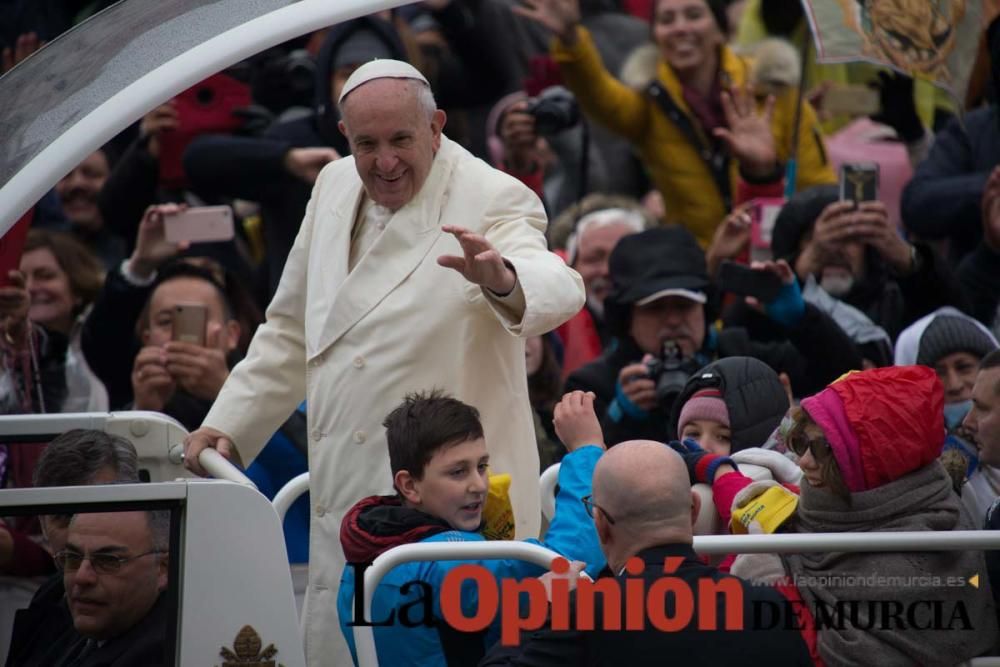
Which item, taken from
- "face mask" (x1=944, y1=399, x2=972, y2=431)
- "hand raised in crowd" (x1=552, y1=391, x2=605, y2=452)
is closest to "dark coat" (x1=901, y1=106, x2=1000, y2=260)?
"face mask" (x1=944, y1=399, x2=972, y2=431)

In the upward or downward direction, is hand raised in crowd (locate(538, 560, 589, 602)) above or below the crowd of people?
below

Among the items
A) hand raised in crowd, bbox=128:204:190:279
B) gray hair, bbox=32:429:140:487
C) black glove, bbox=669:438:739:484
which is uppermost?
hand raised in crowd, bbox=128:204:190:279

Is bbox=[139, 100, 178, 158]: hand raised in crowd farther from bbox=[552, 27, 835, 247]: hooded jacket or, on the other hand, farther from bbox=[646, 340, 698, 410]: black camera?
bbox=[646, 340, 698, 410]: black camera

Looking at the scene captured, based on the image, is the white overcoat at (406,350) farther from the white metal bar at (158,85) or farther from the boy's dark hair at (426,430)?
the white metal bar at (158,85)

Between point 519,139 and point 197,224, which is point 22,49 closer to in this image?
point 197,224

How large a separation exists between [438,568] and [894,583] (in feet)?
3.48

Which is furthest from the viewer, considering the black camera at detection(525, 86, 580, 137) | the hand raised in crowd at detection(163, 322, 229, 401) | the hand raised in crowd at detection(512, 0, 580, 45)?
the hand raised in crowd at detection(512, 0, 580, 45)

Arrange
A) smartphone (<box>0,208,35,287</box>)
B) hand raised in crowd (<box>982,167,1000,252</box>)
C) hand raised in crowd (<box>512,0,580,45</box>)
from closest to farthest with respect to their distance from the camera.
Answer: smartphone (<box>0,208,35,287</box>)
hand raised in crowd (<box>982,167,1000,252</box>)
hand raised in crowd (<box>512,0,580,45</box>)

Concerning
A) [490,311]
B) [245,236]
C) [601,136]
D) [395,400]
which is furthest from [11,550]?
[601,136]

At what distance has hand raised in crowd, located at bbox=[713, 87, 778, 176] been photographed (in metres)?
7.59

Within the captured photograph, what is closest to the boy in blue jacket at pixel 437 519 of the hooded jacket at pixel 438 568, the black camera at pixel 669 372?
the hooded jacket at pixel 438 568

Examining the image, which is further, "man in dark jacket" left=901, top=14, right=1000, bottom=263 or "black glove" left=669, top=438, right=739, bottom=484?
"man in dark jacket" left=901, top=14, right=1000, bottom=263

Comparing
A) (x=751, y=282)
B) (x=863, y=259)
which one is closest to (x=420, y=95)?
(x=751, y=282)

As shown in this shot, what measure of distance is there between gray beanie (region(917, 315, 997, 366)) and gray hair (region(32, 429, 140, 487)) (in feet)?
9.71
